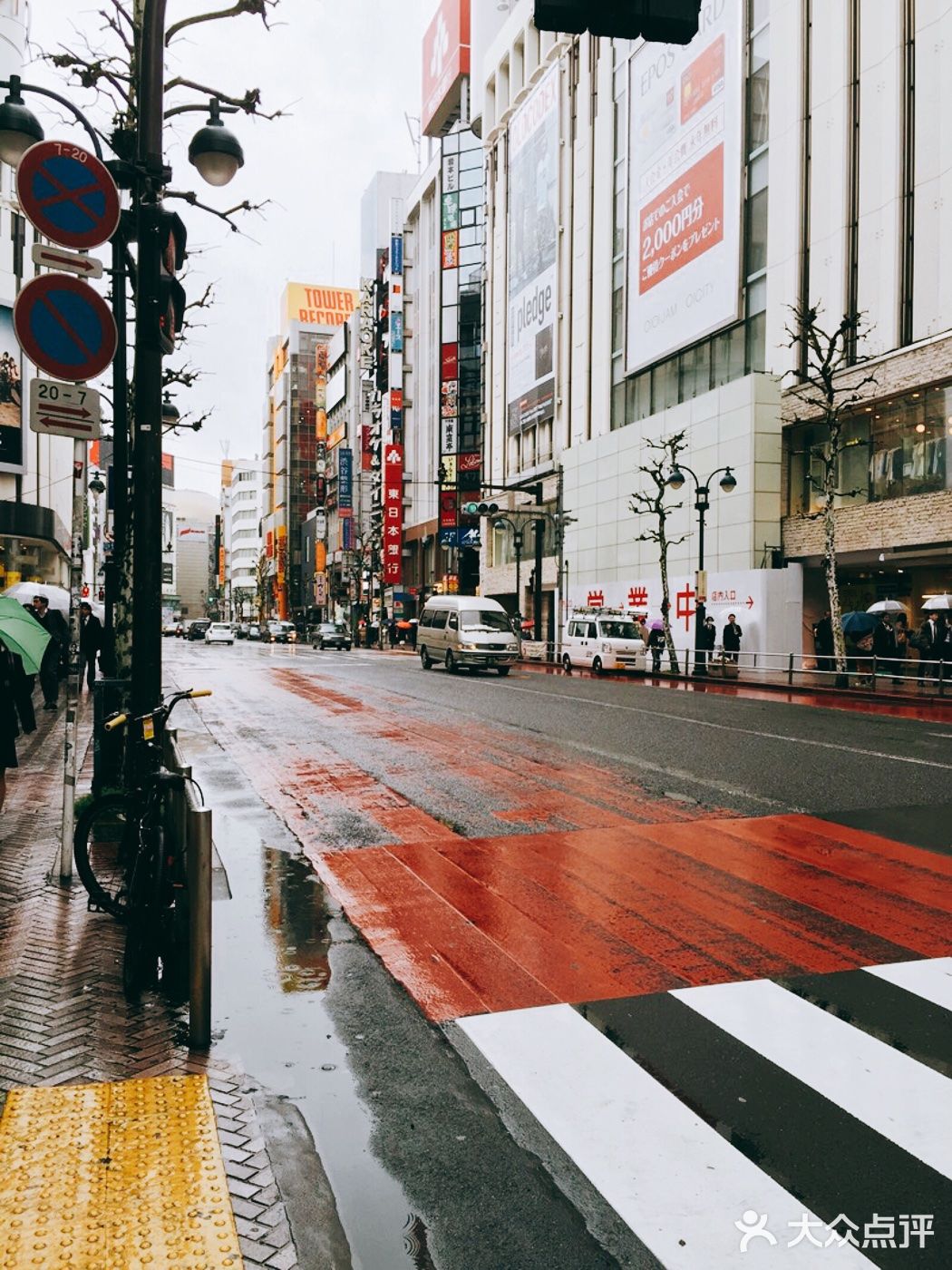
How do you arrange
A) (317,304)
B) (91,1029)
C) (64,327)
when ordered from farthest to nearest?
1. (317,304)
2. (64,327)
3. (91,1029)

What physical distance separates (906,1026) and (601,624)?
95.6 feet

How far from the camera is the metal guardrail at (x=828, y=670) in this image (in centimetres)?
2366

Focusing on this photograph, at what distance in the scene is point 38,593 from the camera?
20719 millimetres

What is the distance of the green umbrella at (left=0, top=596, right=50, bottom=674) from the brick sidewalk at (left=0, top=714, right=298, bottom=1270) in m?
1.44

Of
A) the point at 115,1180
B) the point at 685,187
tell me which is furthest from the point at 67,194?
the point at 685,187

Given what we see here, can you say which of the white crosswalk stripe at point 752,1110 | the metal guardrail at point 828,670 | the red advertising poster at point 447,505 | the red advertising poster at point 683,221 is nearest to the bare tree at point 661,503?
the metal guardrail at point 828,670

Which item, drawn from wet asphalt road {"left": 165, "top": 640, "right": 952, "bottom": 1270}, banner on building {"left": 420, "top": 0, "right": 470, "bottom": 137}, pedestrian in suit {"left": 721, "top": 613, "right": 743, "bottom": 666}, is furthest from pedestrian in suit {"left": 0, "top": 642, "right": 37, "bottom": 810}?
banner on building {"left": 420, "top": 0, "right": 470, "bottom": 137}

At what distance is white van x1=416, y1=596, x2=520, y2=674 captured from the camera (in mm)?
30594

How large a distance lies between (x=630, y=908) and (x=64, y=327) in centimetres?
454

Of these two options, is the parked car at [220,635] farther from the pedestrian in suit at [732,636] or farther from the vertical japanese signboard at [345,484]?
the pedestrian in suit at [732,636]

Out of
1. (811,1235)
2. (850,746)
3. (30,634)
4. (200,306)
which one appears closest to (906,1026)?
(811,1235)

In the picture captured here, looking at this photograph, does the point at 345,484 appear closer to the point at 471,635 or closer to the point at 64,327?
the point at 471,635

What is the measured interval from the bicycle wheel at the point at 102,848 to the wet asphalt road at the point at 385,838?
2.16 feet

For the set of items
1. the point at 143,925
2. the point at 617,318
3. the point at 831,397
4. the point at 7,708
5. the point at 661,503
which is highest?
the point at 617,318
